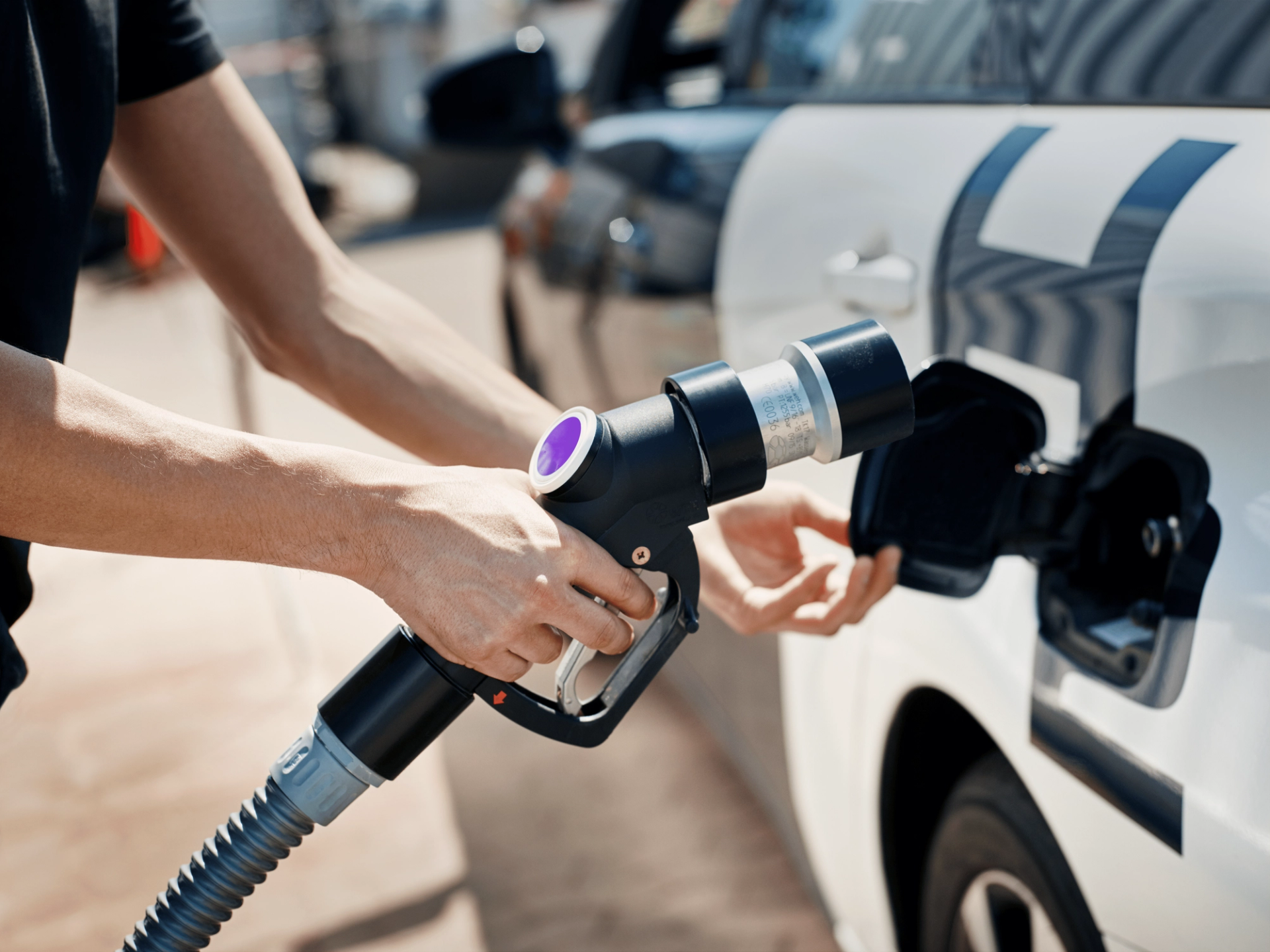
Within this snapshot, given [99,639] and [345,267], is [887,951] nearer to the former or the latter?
[345,267]

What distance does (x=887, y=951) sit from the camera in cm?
158

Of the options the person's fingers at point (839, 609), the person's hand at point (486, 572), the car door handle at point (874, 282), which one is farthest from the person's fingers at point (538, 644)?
the car door handle at point (874, 282)

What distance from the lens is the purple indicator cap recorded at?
96cm

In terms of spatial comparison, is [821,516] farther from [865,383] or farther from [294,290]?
[294,290]

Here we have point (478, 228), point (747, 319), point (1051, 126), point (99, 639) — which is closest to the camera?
point (1051, 126)

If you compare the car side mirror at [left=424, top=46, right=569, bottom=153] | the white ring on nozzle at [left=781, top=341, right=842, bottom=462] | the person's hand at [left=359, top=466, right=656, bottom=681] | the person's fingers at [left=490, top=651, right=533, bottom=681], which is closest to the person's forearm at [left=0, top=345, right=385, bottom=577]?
the person's hand at [left=359, top=466, right=656, bottom=681]

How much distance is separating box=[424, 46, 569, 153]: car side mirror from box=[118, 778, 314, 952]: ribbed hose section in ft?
8.43

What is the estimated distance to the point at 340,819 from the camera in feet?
8.89

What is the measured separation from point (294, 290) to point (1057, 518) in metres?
0.93

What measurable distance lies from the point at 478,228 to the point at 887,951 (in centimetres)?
871

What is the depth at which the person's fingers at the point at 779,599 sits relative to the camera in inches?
52.1

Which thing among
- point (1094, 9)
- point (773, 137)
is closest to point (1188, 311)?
point (1094, 9)

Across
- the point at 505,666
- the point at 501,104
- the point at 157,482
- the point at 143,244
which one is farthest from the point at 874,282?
the point at 143,244

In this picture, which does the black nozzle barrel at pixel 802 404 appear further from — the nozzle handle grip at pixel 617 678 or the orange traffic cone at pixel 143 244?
the orange traffic cone at pixel 143 244
